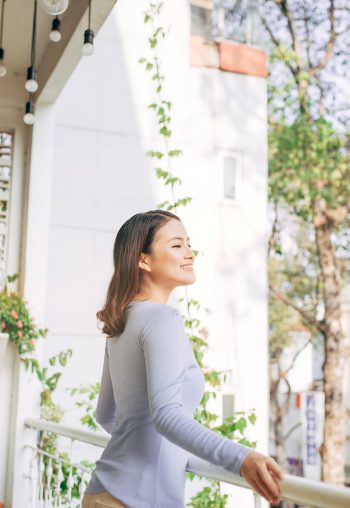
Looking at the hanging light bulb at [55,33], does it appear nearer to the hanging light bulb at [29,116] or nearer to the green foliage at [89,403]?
the hanging light bulb at [29,116]

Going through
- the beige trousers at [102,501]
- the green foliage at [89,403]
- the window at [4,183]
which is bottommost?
the green foliage at [89,403]

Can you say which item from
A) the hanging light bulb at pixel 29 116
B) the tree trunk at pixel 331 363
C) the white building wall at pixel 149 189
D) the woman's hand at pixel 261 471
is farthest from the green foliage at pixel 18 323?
the tree trunk at pixel 331 363

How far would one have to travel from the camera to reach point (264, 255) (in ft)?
19.6

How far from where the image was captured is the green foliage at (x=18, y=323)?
3467mm

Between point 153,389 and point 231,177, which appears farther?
point 231,177

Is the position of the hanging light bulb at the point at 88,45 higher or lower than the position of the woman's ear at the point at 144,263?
higher

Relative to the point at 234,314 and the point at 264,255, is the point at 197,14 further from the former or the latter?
the point at 234,314

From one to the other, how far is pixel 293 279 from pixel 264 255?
7.71 meters

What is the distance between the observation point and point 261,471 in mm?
974

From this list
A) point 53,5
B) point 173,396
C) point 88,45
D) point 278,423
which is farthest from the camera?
point 278,423

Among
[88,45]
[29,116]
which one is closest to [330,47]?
[29,116]

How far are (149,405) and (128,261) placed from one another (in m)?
0.29

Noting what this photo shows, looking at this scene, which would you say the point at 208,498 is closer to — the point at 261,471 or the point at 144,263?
the point at 144,263

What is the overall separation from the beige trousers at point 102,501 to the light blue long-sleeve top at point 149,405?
0.03 ft
